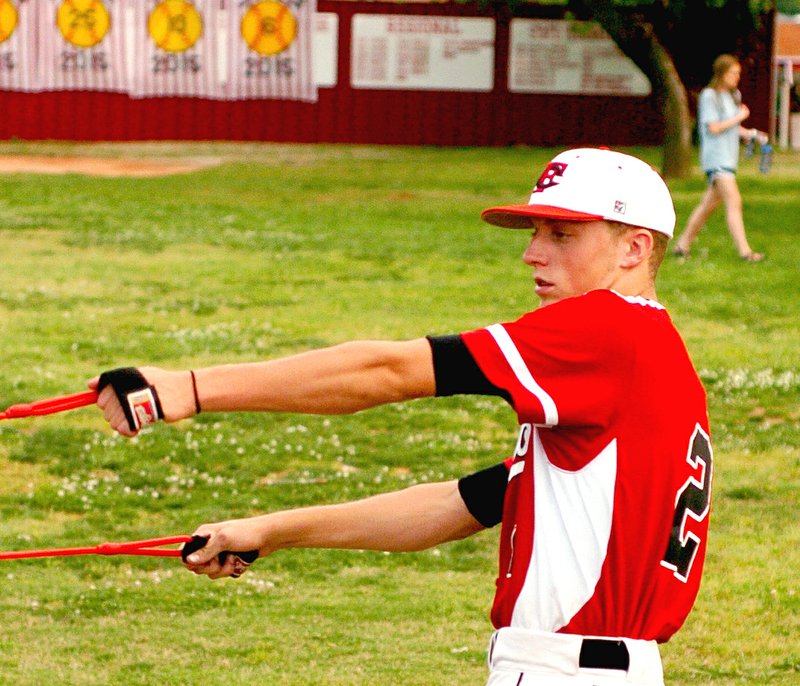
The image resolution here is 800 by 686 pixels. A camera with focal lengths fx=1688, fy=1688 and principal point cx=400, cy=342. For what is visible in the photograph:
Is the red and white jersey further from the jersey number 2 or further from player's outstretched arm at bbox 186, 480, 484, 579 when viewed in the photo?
player's outstretched arm at bbox 186, 480, 484, 579

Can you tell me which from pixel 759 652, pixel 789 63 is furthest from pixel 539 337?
pixel 789 63

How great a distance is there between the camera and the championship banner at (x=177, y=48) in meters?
34.1

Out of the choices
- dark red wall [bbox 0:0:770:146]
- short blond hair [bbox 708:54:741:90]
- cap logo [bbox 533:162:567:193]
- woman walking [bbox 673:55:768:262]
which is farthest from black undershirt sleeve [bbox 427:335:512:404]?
dark red wall [bbox 0:0:770:146]

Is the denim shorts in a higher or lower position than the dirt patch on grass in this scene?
higher

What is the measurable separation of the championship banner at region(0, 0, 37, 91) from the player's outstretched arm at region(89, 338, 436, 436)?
31.8 meters

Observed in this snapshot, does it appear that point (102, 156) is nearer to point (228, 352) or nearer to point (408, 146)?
point (408, 146)

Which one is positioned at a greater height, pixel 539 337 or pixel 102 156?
pixel 539 337

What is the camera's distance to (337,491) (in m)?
9.33

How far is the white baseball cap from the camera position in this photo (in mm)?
3795

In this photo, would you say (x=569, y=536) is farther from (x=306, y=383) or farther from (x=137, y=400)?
(x=137, y=400)

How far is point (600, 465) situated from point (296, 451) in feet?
21.5

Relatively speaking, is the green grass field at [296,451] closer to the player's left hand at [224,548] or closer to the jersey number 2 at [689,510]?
the player's left hand at [224,548]

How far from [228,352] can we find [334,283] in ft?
11.4

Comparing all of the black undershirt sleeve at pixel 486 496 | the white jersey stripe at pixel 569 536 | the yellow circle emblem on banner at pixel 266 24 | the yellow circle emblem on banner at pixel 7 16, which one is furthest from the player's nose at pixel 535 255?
the yellow circle emblem on banner at pixel 7 16
